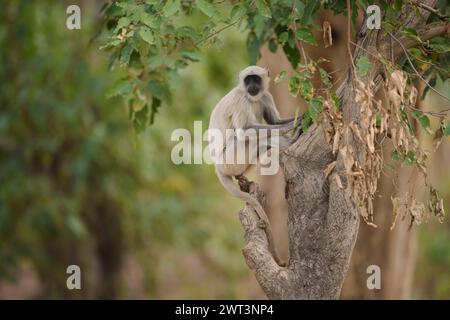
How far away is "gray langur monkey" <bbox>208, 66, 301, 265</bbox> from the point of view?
4895 mm

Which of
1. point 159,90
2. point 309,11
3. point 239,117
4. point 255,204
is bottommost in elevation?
point 255,204

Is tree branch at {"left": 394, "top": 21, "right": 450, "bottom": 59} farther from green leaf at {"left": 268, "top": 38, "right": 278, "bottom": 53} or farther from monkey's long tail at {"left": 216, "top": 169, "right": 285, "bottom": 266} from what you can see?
green leaf at {"left": 268, "top": 38, "right": 278, "bottom": 53}

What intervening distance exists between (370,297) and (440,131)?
3384 mm

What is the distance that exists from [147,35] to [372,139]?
124 centimetres

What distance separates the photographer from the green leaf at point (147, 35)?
12.5 ft

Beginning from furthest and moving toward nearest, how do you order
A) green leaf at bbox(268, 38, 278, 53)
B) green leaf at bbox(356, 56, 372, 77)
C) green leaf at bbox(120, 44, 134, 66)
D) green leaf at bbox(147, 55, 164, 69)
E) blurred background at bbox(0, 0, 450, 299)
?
blurred background at bbox(0, 0, 450, 299) < green leaf at bbox(268, 38, 278, 53) < green leaf at bbox(147, 55, 164, 69) < green leaf at bbox(120, 44, 134, 66) < green leaf at bbox(356, 56, 372, 77)

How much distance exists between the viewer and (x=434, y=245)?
1135 centimetres

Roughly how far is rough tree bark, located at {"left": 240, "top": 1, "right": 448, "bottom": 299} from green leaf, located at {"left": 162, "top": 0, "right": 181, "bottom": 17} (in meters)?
0.89

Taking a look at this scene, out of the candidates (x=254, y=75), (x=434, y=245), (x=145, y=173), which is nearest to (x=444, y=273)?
(x=434, y=245)

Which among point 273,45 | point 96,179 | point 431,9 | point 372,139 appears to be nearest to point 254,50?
point 273,45

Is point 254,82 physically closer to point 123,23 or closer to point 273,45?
point 273,45

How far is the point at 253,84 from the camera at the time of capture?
4.90 meters

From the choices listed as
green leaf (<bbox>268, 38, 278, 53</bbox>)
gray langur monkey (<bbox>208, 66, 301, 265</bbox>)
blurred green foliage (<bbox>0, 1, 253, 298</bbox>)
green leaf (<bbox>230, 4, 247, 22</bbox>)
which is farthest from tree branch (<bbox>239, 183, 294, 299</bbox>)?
blurred green foliage (<bbox>0, 1, 253, 298</bbox>)
